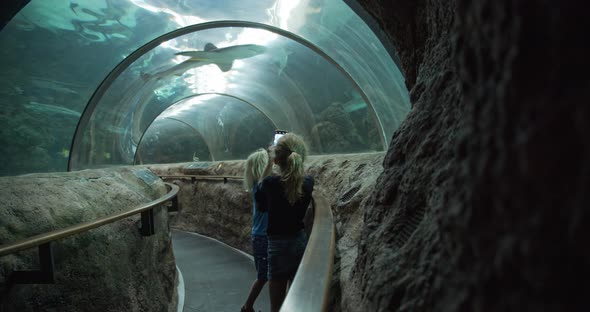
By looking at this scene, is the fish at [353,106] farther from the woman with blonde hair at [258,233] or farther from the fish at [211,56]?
the woman with blonde hair at [258,233]

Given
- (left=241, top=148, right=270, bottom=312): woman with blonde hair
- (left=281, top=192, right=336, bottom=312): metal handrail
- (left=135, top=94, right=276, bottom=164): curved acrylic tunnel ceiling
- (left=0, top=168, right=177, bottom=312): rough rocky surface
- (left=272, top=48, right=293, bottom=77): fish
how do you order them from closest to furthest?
(left=281, top=192, right=336, bottom=312): metal handrail
(left=0, top=168, right=177, bottom=312): rough rocky surface
(left=241, top=148, right=270, bottom=312): woman with blonde hair
(left=272, top=48, right=293, bottom=77): fish
(left=135, top=94, right=276, bottom=164): curved acrylic tunnel ceiling

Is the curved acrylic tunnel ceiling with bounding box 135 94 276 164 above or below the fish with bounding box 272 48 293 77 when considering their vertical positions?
below

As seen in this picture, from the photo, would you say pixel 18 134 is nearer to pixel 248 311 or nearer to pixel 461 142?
pixel 248 311

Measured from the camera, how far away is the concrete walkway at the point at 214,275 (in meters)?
6.09

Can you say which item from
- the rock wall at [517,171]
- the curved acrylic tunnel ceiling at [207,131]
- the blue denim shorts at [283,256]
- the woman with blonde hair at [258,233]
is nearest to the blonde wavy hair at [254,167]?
the woman with blonde hair at [258,233]

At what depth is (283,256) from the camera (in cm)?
288

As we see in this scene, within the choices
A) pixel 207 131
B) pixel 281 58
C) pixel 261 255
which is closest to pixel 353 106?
pixel 281 58

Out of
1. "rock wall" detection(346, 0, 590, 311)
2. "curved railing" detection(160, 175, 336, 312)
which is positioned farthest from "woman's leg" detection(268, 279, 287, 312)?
"rock wall" detection(346, 0, 590, 311)

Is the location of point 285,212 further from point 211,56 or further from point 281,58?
point 211,56

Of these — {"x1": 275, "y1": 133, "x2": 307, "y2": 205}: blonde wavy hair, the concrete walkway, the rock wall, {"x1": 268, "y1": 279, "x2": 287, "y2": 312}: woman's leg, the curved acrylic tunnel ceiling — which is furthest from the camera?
the curved acrylic tunnel ceiling

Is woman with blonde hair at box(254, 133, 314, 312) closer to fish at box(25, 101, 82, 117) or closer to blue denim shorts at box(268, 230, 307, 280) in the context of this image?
blue denim shorts at box(268, 230, 307, 280)

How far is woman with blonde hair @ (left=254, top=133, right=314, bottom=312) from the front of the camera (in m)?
2.82

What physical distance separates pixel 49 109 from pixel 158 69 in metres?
3.83

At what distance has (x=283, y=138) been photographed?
9.76 ft
